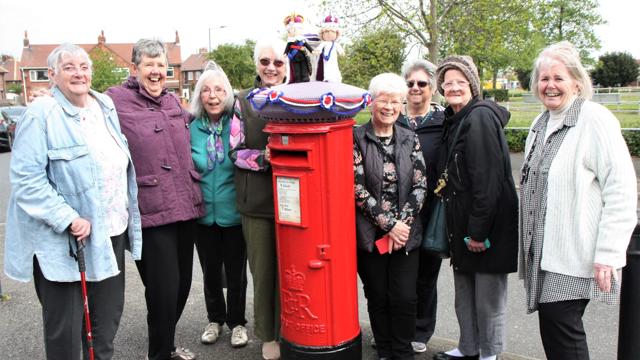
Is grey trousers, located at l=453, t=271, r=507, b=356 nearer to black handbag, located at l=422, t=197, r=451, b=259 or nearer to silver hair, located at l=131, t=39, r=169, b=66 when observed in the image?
black handbag, located at l=422, t=197, r=451, b=259

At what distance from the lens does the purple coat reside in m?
3.04

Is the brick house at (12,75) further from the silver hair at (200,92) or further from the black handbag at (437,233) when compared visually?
the black handbag at (437,233)

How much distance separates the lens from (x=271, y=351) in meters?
3.50

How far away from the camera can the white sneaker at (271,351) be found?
350cm

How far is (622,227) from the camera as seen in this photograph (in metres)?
2.28

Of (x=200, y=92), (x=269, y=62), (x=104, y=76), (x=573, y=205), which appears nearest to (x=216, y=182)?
(x=200, y=92)

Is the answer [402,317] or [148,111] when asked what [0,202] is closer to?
[148,111]

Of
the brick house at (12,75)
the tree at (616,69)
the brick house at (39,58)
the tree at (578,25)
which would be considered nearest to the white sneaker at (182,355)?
the tree at (578,25)

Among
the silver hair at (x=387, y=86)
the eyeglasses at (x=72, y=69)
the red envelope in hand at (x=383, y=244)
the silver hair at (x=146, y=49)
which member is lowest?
the red envelope in hand at (x=383, y=244)

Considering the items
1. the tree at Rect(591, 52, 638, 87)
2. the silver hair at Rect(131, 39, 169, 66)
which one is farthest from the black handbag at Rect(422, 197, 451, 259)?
the tree at Rect(591, 52, 638, 87)

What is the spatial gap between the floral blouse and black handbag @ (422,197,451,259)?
0.21m

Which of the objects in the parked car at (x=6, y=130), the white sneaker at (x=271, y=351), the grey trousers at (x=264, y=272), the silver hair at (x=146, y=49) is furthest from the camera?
the parked car at (x=6, y=130)

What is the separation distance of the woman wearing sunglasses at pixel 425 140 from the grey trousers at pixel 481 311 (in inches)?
11.4

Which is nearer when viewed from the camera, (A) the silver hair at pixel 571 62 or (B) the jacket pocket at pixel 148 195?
(A) the silver hair at pixel 571 62
